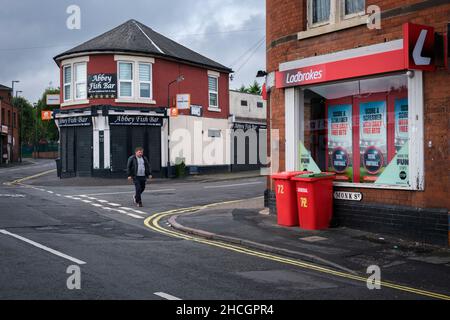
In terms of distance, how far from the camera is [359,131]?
11664 mm

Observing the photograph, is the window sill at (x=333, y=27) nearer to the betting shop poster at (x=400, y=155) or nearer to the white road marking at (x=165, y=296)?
the betting shop poster at (x=400, y=155)

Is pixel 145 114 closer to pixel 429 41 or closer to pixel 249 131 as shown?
pixel 249 131

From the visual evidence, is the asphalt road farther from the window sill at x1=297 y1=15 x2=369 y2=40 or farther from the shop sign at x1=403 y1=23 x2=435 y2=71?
the window sill at x1=297 y1=15 x2=369 y2=40

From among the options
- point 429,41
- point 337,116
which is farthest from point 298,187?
point 429,41

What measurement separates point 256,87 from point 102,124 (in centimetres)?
5221

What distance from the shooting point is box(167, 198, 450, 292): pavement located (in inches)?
308

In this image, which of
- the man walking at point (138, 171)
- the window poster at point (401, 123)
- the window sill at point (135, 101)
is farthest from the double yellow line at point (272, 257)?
the window sill at point (135, 101)

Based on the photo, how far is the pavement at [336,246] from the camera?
7.81m

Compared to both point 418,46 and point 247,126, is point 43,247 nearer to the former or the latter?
point 418,46

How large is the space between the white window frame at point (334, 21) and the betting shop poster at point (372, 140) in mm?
1762

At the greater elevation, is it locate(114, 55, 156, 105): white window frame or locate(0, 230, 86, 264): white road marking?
locate(114, 55, 156, 105): white window frame

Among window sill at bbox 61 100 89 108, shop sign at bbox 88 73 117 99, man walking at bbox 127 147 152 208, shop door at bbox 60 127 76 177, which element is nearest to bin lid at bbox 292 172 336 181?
man walking at bbox 127 147 152 208

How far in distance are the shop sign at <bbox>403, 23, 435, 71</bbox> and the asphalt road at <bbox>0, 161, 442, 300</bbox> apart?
4.37 meters
